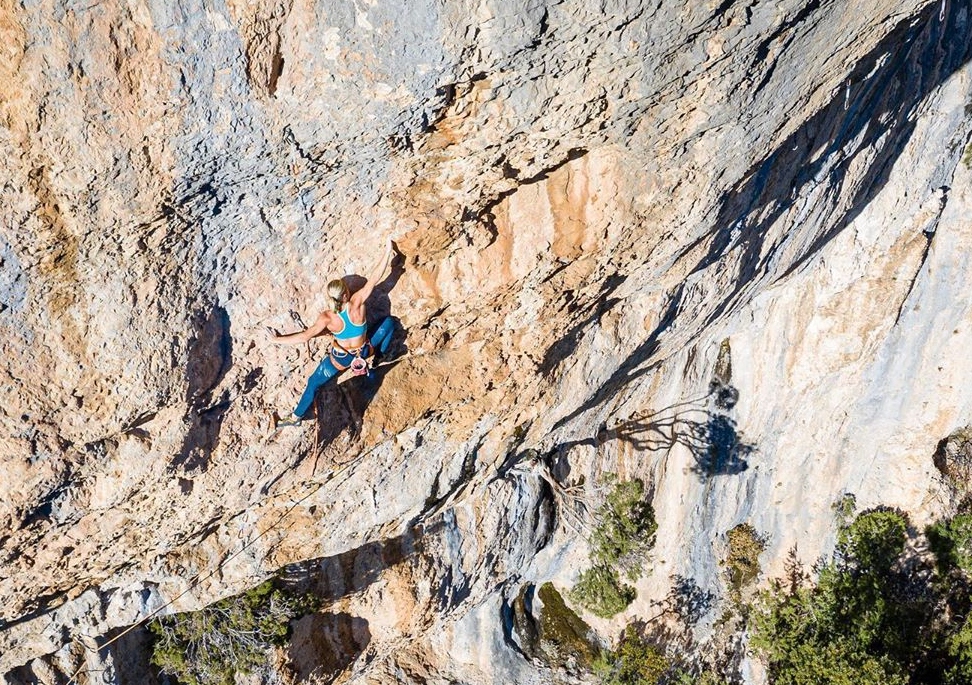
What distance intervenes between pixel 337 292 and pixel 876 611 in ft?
38.2

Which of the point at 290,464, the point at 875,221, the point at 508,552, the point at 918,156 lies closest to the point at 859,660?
the point at 508,552

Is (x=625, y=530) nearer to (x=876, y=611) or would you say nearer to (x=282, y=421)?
(x=876, y=611)

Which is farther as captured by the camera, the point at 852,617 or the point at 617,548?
the point at 617,548

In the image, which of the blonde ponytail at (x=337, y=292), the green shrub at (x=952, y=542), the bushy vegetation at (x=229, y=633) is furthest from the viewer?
the green shrub at (x=952, y=542)

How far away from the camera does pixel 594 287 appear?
6.14 m

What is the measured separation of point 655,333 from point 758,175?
248cm

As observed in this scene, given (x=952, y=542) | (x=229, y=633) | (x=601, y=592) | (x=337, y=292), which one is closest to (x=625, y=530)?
(x=601, y=592)

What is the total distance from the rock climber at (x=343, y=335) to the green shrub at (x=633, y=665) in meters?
8.90

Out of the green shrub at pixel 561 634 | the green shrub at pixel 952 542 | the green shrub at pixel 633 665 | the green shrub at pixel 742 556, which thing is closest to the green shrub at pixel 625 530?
the green shrub at pixel 633 665

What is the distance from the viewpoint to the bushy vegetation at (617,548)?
11.4 m

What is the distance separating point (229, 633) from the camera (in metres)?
9.34

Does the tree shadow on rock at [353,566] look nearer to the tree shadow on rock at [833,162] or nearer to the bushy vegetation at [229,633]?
the bushy vegetation at [229,633]

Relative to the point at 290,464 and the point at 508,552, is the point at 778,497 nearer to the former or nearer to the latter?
the point at 508,552

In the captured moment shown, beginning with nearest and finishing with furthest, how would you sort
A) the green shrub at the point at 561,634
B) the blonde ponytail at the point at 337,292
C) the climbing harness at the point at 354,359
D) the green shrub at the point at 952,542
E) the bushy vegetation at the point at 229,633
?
the blonde ponytail at the point at 337,292
the climbing harness at the point at 354,359
the bushy vegetation at the point at 229,633
the green shrub at the point at 952,542
the green shrub at the point at 561,634
